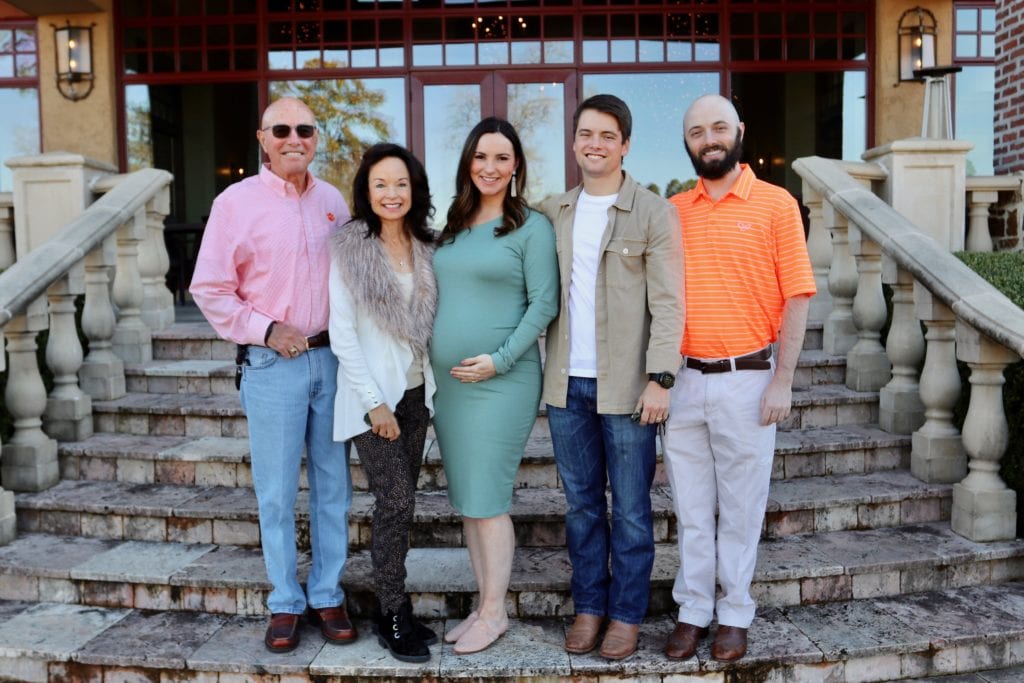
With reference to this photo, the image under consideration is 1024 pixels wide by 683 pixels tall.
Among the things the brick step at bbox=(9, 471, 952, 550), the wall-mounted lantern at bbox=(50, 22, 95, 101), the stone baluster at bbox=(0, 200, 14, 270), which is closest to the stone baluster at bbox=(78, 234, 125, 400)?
the brick step at bbox=(9, 471, 952, 550)

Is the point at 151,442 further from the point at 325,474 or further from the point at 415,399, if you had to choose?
the point at 415,399

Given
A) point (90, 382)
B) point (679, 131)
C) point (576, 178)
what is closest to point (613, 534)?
point (90, 382)

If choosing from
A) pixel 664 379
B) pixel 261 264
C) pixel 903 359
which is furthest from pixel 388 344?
pixel 903 359

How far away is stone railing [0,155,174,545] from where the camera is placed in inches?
168

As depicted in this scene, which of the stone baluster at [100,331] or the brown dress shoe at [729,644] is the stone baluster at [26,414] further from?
the brown dress shoe at [729,644]

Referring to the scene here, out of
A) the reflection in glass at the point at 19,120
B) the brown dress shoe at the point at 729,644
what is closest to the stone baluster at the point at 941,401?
the brown dress shoe at the point at 729,644

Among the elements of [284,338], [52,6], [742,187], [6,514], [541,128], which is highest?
[52,6]

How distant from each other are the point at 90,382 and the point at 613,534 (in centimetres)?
342

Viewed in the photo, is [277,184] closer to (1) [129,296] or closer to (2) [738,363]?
(2) [738,363]

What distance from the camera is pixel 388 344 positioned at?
2963 mm

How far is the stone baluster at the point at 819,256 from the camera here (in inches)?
218

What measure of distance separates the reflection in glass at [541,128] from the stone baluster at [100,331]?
459 centimetres

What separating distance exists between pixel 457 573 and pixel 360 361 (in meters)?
1.12

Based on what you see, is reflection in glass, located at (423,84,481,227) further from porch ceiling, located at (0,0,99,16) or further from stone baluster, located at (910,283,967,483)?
stone baluster, located at (910,283,967,483)
